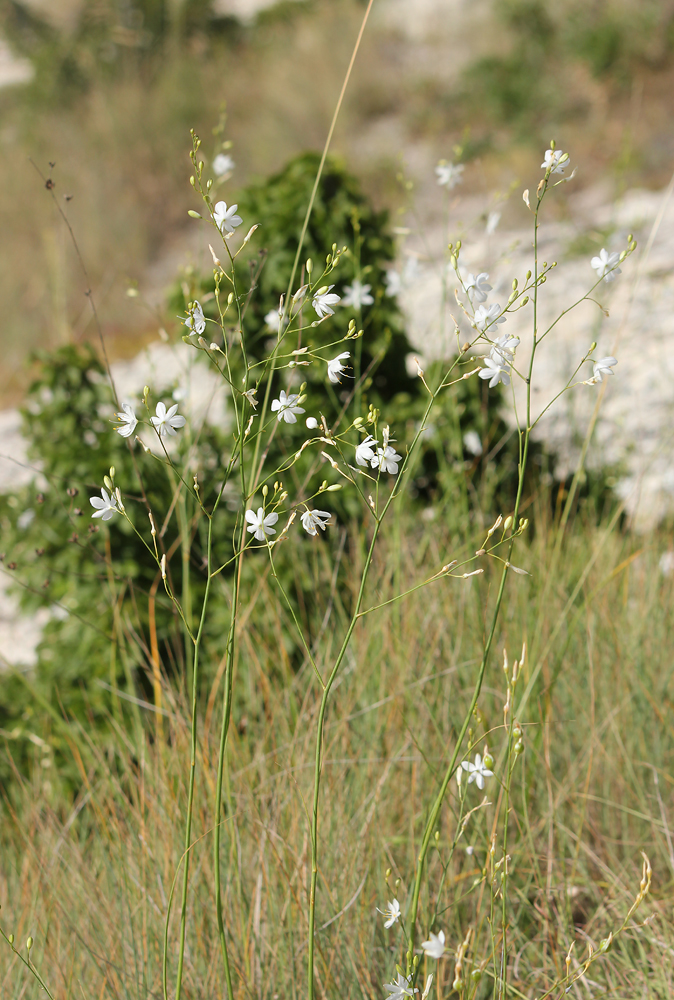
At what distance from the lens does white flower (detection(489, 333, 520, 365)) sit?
2.99 feet

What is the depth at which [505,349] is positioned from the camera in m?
0.93

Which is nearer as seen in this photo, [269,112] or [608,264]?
[608,264]

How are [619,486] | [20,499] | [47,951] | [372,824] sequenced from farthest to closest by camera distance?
1. [619,486]
2. [20,499]
3. [372,824]
4. [47,951]

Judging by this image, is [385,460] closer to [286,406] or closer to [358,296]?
[286,406]

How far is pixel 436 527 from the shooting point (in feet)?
7.28

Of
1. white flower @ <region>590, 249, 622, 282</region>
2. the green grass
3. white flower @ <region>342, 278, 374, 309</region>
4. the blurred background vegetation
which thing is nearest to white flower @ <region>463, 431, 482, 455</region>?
the green grass

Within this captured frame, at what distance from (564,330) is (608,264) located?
13.0 ft

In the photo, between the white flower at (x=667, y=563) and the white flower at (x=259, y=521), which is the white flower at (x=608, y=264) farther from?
the white flower at (x=667, y=563)

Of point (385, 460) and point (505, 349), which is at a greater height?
point (505, 349)

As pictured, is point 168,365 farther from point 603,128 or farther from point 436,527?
point 603,128

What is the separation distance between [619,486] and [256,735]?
5.31 feet

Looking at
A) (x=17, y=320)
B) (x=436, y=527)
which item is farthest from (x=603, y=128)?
(x=436, y=527)

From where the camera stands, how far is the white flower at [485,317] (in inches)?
36.5

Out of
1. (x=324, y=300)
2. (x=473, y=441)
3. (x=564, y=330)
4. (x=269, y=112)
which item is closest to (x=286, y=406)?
(x=324, y=300)
